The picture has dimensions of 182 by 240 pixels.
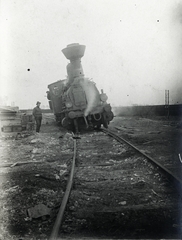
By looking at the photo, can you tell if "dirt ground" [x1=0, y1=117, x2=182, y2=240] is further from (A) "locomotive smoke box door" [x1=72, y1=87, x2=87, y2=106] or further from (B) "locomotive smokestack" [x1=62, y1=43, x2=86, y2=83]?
(B) "locomotive smokestack" [x1=62, y1=43, x2=86, y2=83]

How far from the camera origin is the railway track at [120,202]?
2.88m

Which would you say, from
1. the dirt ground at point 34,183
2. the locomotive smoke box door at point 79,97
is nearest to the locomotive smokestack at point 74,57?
the locomotive smoke box door at point 79,97

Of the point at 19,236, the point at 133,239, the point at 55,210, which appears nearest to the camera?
the point at 133,239

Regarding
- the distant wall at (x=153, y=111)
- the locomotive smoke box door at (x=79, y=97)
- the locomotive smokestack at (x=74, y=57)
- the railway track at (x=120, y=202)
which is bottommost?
the railway track at (x=120, y=202)

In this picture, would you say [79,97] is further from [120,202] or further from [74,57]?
[120,202]

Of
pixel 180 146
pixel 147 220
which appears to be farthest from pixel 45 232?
pixel 180 146

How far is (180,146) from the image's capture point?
7668 millimetres

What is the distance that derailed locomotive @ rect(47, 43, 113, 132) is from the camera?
12594 mm

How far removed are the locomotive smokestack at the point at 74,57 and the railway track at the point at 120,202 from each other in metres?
8.65

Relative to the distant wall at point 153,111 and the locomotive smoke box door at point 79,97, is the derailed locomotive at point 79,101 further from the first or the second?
the distant wall at point 153,111

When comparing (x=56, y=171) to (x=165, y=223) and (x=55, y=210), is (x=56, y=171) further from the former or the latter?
(x=165, y=223)

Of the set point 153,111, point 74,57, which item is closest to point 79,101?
point 74,57

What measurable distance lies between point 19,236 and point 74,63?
11979 mm

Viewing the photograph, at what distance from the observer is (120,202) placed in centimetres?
370
